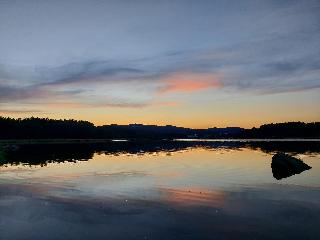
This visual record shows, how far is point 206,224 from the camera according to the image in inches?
758

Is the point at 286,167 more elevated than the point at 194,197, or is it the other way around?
the point at 286,167

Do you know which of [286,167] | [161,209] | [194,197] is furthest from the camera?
[286,167]

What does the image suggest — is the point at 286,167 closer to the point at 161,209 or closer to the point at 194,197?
the point at 194,197

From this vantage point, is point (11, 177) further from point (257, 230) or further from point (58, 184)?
point (257, 230)

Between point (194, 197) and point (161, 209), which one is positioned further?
point (194, 197)

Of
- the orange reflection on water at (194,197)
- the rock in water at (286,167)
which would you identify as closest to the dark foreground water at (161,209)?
the orange reflection on water at (194,197)

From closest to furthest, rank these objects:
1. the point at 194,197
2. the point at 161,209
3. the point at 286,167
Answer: the point at 161,209, the point at 194,197, the point at 286,167

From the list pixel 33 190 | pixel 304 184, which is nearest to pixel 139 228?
pixel 33 190

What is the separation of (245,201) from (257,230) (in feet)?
26.2

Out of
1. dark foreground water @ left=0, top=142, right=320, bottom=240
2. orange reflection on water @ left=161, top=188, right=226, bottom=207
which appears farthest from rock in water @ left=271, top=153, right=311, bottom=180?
orange reflection on water @ left=161, top=188, right=226, bottom=207

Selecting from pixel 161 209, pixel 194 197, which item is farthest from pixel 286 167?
pixel 161 209

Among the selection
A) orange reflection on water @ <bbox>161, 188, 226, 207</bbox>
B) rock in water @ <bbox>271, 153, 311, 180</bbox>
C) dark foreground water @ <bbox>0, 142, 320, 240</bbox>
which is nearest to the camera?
dark foreground water @ <bbox>0, 142, 320, 240</bbox>

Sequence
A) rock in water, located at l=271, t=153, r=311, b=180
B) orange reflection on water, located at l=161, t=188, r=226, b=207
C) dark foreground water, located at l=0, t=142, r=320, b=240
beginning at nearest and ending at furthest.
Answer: dark foreground water, located at l=0, t=142, r=320, b=240
orange reflection on water, located at l=161, t=188, r=226, b=207
rock in water, located at l=271, t=153, r=311, b=180

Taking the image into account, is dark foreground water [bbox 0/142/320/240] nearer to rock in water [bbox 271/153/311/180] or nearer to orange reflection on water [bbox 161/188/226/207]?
orange reflection on water [bbox 161/188/226/207]
